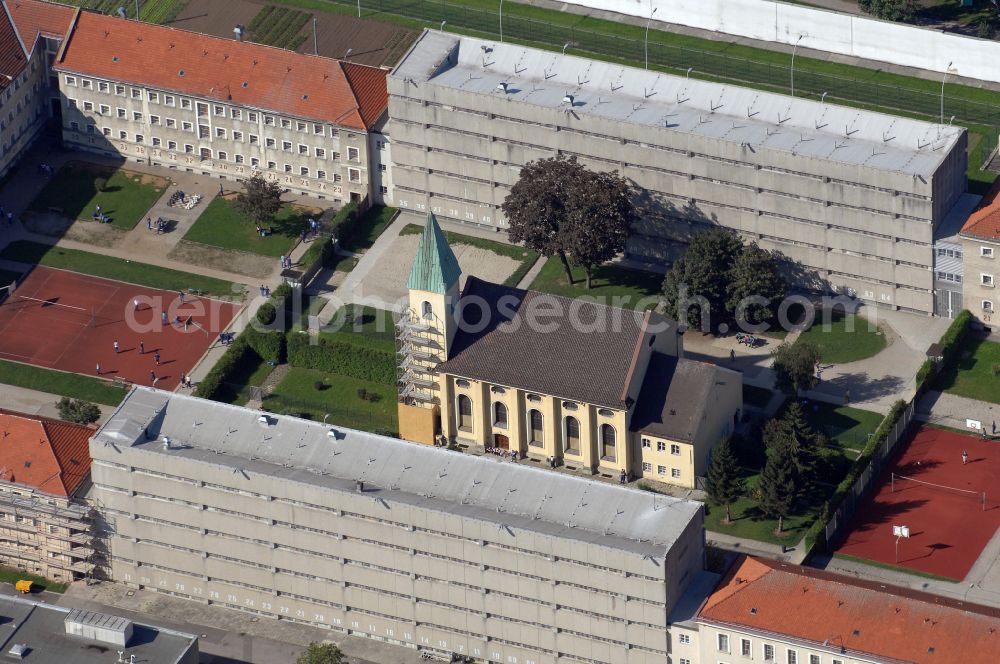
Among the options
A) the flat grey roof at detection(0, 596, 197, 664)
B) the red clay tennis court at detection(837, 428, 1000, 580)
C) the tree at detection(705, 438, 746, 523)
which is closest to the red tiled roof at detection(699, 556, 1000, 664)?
the red clay tennis court at detection(837, 428, 1000, 580)

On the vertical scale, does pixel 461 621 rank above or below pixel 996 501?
below

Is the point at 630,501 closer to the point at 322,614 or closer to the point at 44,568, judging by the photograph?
the point at 322,614

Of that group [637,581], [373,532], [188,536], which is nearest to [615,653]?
[637,581]

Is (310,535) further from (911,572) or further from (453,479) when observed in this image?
(911,572)

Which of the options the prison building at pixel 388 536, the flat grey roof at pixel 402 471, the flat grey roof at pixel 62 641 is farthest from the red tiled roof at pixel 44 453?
the flat grey roof at pixel 62 641

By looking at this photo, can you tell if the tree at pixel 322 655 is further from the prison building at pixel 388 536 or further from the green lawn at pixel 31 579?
the green lawn at pixel 31 579

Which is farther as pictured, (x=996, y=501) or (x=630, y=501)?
(x=996, y=501)

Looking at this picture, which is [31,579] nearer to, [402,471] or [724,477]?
[402,471]
